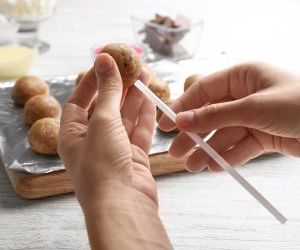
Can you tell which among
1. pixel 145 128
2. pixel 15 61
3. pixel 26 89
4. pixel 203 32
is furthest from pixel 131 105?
pixel 203 32

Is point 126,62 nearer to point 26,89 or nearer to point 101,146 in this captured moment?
point 101,146

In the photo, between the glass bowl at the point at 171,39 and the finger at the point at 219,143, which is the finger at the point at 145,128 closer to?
the finger at the point at 219,143

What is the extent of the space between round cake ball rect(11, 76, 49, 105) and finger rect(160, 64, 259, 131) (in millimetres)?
443

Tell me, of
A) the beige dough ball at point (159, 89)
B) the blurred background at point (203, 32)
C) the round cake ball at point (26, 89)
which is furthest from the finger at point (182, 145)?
the blurred background at point (203, 32)

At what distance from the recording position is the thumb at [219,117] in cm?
82

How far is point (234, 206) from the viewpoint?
1.03 m

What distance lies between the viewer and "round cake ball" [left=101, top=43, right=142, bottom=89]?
0.90 metres

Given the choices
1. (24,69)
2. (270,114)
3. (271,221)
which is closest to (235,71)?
(270,114)

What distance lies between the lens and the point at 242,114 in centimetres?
82

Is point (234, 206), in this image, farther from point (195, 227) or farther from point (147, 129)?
point (147, 129)

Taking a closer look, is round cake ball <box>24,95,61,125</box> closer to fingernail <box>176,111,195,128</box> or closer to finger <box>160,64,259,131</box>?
finger <box>160,64,259,131</box>

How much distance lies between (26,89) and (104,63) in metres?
0.59

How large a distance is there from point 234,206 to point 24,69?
0.80 metres

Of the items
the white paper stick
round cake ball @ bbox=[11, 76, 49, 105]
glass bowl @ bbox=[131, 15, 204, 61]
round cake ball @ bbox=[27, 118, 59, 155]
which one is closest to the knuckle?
the white paper stick
